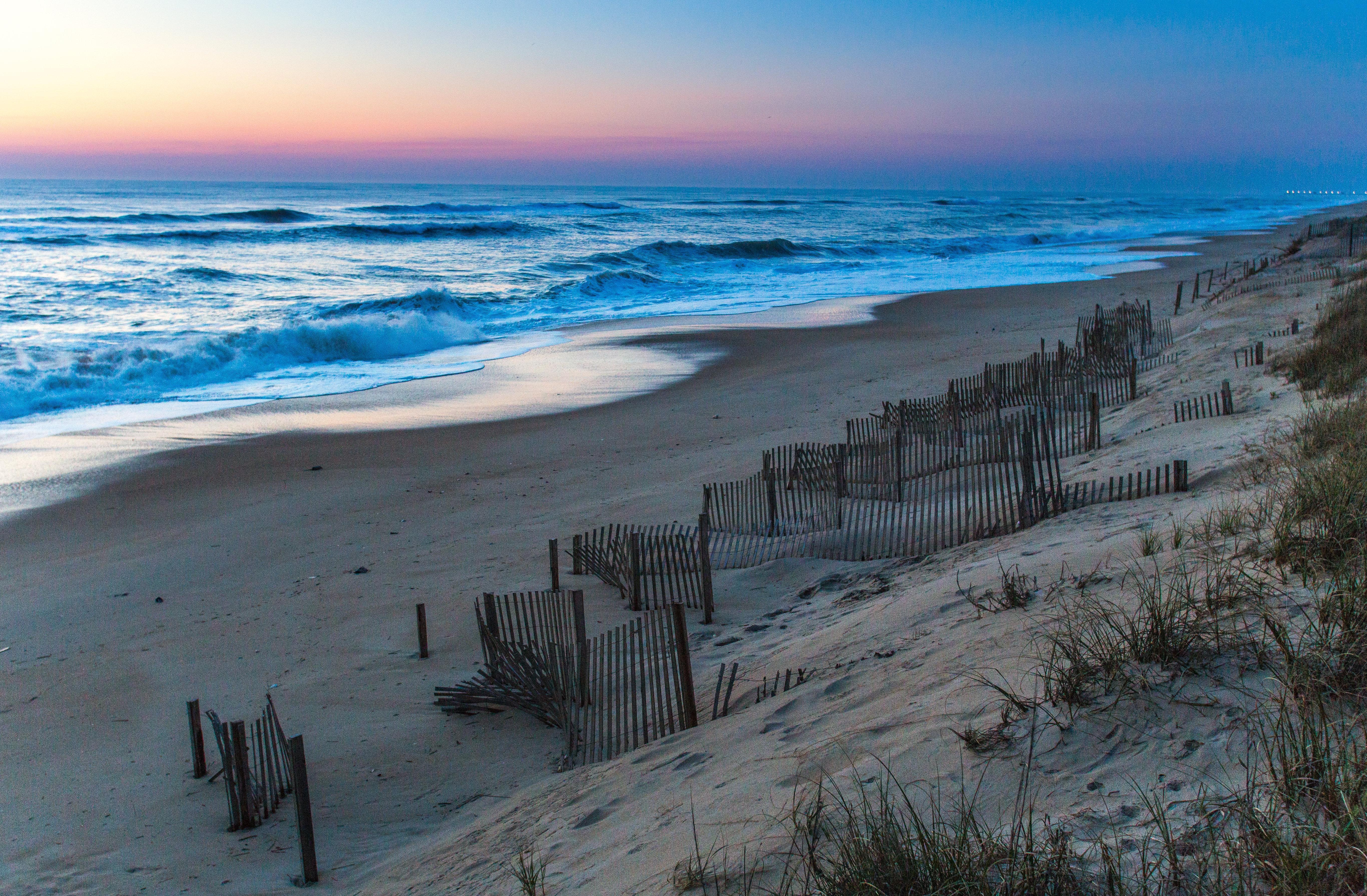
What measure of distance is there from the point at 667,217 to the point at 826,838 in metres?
67.7

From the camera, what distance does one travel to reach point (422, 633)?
18.6 ft

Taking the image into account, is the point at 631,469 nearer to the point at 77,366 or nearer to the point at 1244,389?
the point at 1244,389

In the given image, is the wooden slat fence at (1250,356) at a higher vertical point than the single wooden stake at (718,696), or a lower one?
higher

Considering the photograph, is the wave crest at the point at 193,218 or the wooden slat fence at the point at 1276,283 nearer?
the wooden slat fence at the point at 1276,283

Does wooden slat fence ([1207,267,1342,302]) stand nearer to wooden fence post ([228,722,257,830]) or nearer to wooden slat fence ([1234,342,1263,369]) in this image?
wooden slat fence ([1234,342,1263,369])

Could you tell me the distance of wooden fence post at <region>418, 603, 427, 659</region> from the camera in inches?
222

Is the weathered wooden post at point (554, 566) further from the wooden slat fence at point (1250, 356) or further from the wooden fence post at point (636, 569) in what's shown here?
the wooden slat fence at point (1250, 356)

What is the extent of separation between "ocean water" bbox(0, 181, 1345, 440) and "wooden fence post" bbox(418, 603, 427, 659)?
35.0 ft

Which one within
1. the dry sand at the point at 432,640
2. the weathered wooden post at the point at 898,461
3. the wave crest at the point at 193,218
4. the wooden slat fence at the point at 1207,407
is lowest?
the dry sand at the point at 432,640

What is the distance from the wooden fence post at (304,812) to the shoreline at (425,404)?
7426mm

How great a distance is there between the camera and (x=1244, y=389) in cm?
873

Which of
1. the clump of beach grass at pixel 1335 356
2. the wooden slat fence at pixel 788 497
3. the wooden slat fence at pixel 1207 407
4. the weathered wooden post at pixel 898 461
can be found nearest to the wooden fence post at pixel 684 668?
the wooden slat fence at pixel 788 497

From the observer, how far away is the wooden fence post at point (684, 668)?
376 centimetres

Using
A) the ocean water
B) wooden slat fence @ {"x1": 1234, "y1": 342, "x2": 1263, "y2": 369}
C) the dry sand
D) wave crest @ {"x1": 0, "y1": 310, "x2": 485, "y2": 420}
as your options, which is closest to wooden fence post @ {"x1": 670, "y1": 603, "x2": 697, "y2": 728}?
the dry sand
